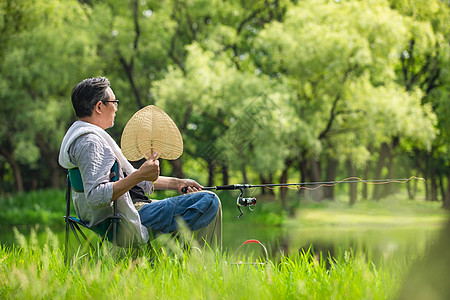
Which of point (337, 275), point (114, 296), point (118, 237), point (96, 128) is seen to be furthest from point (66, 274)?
point (337, 275)

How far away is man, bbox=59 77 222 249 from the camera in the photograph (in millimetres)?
2506

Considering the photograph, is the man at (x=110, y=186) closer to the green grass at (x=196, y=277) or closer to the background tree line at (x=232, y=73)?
the green grass at (x=196, y=277)

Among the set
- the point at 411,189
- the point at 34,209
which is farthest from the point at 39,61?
the point at 411,189

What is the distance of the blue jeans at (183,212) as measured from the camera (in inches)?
108

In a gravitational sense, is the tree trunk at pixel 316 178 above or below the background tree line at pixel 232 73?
below

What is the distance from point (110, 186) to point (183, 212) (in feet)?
1.49

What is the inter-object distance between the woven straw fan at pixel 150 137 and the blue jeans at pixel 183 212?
261 millimetres

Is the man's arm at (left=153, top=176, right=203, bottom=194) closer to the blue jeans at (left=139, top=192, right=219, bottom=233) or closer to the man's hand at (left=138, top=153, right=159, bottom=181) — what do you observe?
the blue jeans at (left=139, top=192, right=219, bottom=233)

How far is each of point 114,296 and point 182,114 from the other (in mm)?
10664

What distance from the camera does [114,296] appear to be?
2.15 meters

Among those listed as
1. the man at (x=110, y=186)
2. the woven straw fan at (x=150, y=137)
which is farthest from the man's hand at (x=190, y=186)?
the woven straw fan at (x=150, y=137)

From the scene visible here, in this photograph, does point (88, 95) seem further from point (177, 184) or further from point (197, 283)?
point (197, 283)

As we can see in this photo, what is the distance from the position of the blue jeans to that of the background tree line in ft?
29.0

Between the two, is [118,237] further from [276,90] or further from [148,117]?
[276,90]
